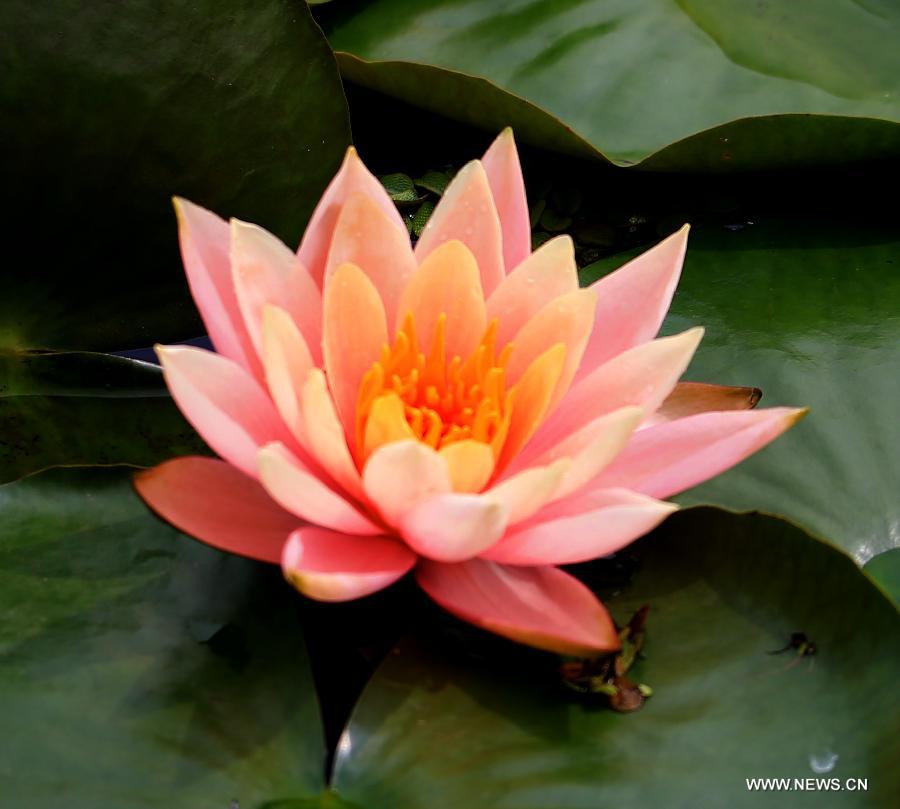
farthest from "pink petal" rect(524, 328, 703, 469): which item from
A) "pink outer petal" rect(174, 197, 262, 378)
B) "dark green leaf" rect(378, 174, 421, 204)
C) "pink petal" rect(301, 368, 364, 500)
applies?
"dark green leaf" rect(378, 174, 421, 204)

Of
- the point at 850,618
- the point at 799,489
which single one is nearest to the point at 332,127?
the point at 799,489

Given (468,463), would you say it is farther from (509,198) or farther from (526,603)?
(509,198)

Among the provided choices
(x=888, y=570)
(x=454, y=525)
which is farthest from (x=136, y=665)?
(x=888, y=570)

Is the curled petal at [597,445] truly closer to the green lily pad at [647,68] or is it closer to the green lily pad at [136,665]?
the green lily pad at [136,665]

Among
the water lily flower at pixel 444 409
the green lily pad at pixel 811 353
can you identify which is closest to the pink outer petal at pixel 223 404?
the water lily flower at pixel 444 409

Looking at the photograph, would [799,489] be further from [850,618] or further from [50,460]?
[50,460]

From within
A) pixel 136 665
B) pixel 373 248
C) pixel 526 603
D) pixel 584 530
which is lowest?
pixel 136 665

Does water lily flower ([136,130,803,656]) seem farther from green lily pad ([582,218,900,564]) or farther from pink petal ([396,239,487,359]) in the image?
green lily pad ([582,218,900,564])
